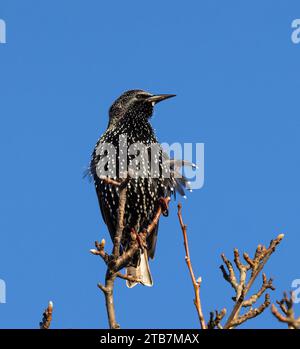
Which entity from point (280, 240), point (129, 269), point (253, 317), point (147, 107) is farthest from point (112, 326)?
point (147, 107)

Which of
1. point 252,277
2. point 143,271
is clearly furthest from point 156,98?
point 252,277

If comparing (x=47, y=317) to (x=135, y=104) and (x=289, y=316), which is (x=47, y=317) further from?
(x=135, y=104)

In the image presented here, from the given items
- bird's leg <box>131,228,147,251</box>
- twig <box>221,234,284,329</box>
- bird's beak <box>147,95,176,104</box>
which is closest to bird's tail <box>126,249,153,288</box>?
bird's beak <box>147,95,176,104</box>

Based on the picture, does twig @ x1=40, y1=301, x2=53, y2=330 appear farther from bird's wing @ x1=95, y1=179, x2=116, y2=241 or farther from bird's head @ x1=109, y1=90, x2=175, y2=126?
bird's head @ x1=109, y1=90, x2=175, y2=126

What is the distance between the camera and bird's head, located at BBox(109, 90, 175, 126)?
8.34 m

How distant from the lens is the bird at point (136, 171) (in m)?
7.50

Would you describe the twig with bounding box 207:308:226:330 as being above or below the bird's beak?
below

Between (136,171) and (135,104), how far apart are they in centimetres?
122

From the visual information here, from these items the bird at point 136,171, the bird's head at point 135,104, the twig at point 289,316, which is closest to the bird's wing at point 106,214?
the bird at point 136,171

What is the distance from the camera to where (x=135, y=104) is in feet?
27.6

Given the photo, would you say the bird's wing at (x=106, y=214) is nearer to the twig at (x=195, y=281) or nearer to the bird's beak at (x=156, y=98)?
the bird's beak at (x=156, y=98)

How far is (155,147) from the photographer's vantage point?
309 inches
